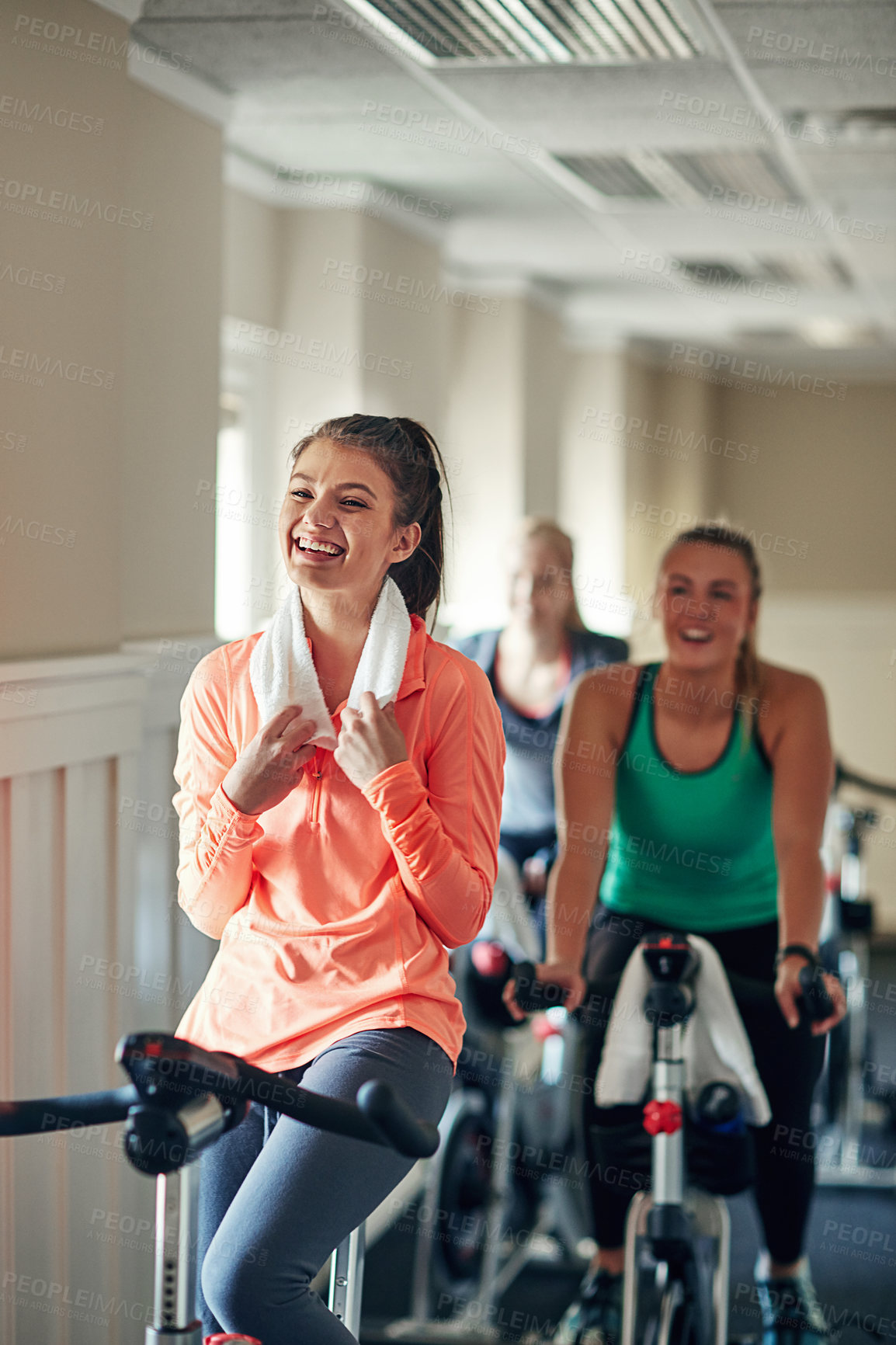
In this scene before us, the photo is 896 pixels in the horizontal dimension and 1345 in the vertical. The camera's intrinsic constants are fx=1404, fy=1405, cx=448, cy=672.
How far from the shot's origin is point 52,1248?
2041mm

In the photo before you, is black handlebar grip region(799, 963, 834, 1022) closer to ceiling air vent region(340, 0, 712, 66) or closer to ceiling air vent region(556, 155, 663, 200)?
ceiling air vent region(340, 0, 712, 66)

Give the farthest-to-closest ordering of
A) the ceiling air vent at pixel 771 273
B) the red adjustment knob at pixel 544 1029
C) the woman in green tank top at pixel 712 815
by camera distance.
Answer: the ceiling air vent at pixel 771 273 → the red adjustment knob at pixel 544 1029 → the woman in green tank top at pixel 712 815

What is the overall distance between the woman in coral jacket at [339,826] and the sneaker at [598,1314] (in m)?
0.99

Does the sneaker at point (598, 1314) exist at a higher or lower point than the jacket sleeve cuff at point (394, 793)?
lower

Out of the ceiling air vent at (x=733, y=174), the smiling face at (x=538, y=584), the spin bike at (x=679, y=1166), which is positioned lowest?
the spin bike at (x=679, y=1166)

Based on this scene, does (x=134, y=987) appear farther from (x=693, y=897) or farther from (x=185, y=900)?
(x=693, y=897)

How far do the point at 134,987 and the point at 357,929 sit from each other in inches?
35.5

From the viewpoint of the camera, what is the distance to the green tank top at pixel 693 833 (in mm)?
2279

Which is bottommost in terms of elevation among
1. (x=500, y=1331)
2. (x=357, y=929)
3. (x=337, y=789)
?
(x=500, y=1331)

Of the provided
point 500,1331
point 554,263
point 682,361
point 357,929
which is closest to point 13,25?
point 357,929

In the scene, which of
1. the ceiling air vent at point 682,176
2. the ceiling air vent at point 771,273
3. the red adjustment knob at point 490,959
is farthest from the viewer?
the ceiling air vent at point 771,273

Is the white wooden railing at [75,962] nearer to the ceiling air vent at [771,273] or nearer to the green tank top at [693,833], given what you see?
the green tank top at [693,833]

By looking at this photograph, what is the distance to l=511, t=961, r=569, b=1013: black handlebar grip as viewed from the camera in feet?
6.95

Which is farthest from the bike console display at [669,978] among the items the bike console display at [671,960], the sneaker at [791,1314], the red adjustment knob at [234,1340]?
the red adjustment knob at [234,1340]
